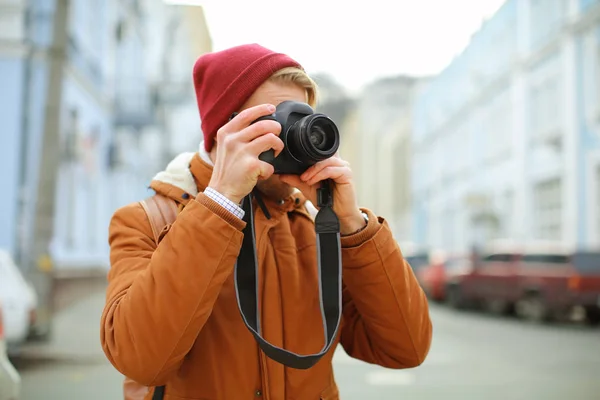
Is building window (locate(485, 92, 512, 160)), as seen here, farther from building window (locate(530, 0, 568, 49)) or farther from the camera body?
the camera body

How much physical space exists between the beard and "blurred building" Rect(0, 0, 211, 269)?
7.79m

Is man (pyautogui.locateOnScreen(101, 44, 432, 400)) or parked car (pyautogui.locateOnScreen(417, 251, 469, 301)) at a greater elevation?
man (pyautogui.locateOnScreen(101, 44, 432, 400))

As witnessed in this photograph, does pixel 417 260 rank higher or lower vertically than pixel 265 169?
lower

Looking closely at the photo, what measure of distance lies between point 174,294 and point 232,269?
6.5 inches

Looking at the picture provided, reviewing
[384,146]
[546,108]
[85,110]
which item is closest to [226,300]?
[85,110]

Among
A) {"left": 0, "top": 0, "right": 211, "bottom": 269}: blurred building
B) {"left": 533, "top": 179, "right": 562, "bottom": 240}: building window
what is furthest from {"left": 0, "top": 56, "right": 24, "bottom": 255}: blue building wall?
{"left": 533, "top": 179, "right": 562, "bottom": 240}: building window

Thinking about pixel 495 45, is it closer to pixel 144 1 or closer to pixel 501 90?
pixel 501 90

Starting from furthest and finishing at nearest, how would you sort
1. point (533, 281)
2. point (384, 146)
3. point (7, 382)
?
1. point (384, 146)
2. point (533, 281)
3. point (7, 382)

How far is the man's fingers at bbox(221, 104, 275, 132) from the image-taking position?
4.78 ft

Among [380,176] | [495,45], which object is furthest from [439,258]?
[380,176]

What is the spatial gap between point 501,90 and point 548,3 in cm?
484

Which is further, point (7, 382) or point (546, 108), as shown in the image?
point (546, 108)

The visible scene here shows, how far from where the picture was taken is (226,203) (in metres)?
1.39

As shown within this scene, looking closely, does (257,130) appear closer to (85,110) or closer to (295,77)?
(295,77)
